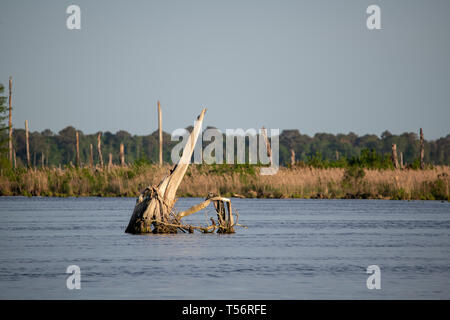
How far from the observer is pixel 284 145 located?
174m

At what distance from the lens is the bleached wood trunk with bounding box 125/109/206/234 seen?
27359mm

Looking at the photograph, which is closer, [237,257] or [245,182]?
[237,257]

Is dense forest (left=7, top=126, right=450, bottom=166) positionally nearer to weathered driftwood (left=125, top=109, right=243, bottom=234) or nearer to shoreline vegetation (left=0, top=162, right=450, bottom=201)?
shoreline vegetation (left=0, top=162, right=450, bottom=201)

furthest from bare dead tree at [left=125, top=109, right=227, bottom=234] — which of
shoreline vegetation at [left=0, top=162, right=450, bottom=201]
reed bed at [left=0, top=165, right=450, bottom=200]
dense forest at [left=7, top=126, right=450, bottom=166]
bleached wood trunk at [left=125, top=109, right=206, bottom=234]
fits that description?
dense forest at [left=7, top=126, right=450, bottom=166]

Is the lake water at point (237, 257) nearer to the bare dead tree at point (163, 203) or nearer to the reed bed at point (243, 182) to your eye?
the bare dead tree at point (163, 203)

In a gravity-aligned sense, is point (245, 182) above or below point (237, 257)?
above

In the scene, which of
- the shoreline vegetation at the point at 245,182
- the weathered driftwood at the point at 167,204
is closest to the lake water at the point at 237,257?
the weathered driftwood at the point at 167,204

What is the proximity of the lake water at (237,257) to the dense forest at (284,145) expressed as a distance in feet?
402

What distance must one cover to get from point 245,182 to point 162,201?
94.8 ft

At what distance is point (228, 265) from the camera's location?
71.7 feet

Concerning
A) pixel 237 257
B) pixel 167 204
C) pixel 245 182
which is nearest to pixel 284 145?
pixel 245 182

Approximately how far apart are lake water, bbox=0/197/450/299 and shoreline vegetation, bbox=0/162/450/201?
38.1ft

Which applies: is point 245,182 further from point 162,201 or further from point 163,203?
point 162,201
